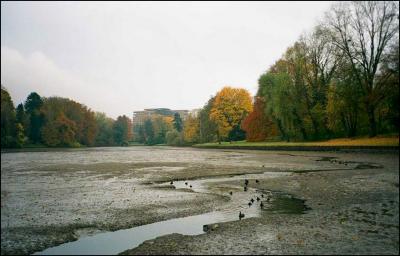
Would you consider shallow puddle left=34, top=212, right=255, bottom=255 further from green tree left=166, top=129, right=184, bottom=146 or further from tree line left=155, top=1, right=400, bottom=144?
green tree left=166, top=129, right=184, bottom=146

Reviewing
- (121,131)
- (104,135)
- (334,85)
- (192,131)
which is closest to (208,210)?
(334,85)

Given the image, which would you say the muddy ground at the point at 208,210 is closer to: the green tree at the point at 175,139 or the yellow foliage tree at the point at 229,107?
the yellow foliage tree at the point at 229,107

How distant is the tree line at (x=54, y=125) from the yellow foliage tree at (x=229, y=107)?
4320 centimetres

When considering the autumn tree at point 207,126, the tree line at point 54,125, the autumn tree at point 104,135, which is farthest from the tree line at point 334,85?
the autumn tree at point 104,135

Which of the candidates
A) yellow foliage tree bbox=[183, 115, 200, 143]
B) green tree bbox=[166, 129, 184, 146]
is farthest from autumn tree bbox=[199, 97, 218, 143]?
green tree bbox=[166, 129, 184, 146]

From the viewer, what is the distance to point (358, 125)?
196 feet

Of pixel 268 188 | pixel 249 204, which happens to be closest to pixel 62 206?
pixel 249 204

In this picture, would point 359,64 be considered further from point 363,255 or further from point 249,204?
point 363,255

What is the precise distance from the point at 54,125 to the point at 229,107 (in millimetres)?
50327

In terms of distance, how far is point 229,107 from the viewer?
99250 mm

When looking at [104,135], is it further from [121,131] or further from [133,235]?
[133,235]

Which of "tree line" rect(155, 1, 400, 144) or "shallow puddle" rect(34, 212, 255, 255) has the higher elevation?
"tree line" rect(155, 1, 400, 144)

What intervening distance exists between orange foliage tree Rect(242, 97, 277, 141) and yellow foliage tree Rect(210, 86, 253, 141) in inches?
574

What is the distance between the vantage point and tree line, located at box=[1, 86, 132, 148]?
11.9 meters
